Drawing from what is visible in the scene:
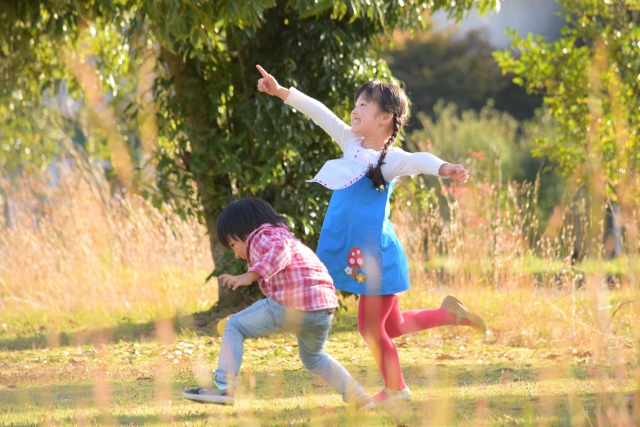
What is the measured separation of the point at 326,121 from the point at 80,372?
7.55 feet

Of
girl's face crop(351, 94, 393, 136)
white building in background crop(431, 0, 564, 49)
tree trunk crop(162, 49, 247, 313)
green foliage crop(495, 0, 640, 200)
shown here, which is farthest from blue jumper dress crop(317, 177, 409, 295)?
white building in background crop(431, 0, 564, 49)

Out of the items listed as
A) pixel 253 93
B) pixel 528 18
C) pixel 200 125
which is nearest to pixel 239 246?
pixel 253 93

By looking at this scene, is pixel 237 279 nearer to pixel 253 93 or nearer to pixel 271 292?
pixel 271 292

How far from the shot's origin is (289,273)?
3.38 m

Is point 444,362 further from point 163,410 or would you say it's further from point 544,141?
point 544,141

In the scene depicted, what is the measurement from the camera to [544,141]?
7.32m

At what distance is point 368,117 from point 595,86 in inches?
136

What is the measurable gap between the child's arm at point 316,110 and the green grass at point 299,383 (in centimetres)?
130

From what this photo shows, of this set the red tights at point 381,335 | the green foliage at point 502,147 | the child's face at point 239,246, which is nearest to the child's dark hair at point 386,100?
the red tights at point 381,335

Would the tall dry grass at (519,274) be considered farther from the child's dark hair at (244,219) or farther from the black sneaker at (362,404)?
the child's dark hair at (244,219)

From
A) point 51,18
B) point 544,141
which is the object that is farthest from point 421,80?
point 51,18

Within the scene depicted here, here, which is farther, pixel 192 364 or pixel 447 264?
pixel 447 264

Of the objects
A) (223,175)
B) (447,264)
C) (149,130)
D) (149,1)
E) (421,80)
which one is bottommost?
(447,264)

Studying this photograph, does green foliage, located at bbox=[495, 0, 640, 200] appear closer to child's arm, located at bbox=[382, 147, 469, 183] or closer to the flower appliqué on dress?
child's arm, located at bbox=[382, 147, 469, 183]
